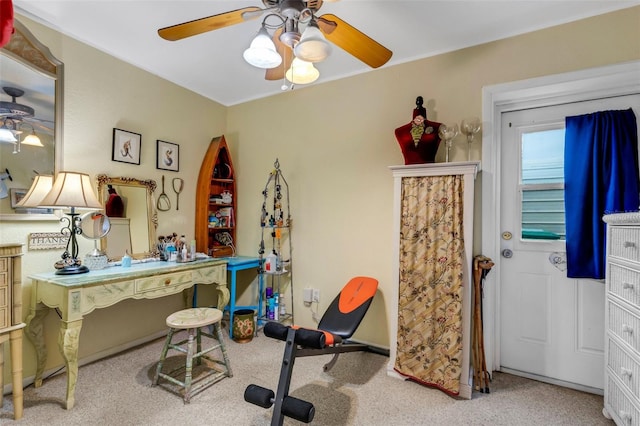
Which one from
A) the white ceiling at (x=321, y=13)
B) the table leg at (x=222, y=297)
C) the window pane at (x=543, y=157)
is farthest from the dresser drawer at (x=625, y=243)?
the table leg at (x=222, y=297)

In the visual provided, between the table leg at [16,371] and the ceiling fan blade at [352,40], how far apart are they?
244 cm

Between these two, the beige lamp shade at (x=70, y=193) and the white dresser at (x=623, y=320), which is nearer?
the white dresser at (x=623, y=320)

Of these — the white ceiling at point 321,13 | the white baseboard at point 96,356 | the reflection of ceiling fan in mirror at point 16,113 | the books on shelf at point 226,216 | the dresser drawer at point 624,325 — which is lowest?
the white baseboard at point 96,356

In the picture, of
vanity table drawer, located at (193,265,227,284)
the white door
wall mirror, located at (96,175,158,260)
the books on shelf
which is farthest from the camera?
the books on shelf

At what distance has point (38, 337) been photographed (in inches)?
86.6

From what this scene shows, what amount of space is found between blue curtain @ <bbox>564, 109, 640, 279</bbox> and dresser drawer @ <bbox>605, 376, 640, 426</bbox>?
0.72m

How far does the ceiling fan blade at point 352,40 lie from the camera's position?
1553 mm

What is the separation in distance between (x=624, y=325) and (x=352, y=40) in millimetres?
2172

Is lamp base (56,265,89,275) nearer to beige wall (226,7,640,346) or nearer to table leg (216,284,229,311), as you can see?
table leg (216,284,229,311)

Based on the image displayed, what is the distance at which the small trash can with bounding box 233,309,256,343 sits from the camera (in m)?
2.95

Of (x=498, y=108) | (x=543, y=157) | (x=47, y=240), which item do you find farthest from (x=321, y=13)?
(x=47, y=240)

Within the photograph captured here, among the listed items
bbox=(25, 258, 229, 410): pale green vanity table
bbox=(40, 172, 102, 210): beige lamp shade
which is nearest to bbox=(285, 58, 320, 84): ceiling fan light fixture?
bbox=(40, 172, 102, 210): beige lamp shade

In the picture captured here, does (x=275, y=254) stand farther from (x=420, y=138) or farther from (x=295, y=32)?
(x=295, y=32)

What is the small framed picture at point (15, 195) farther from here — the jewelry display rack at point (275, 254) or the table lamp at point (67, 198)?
the jewelry display rack at point (275, 254)
